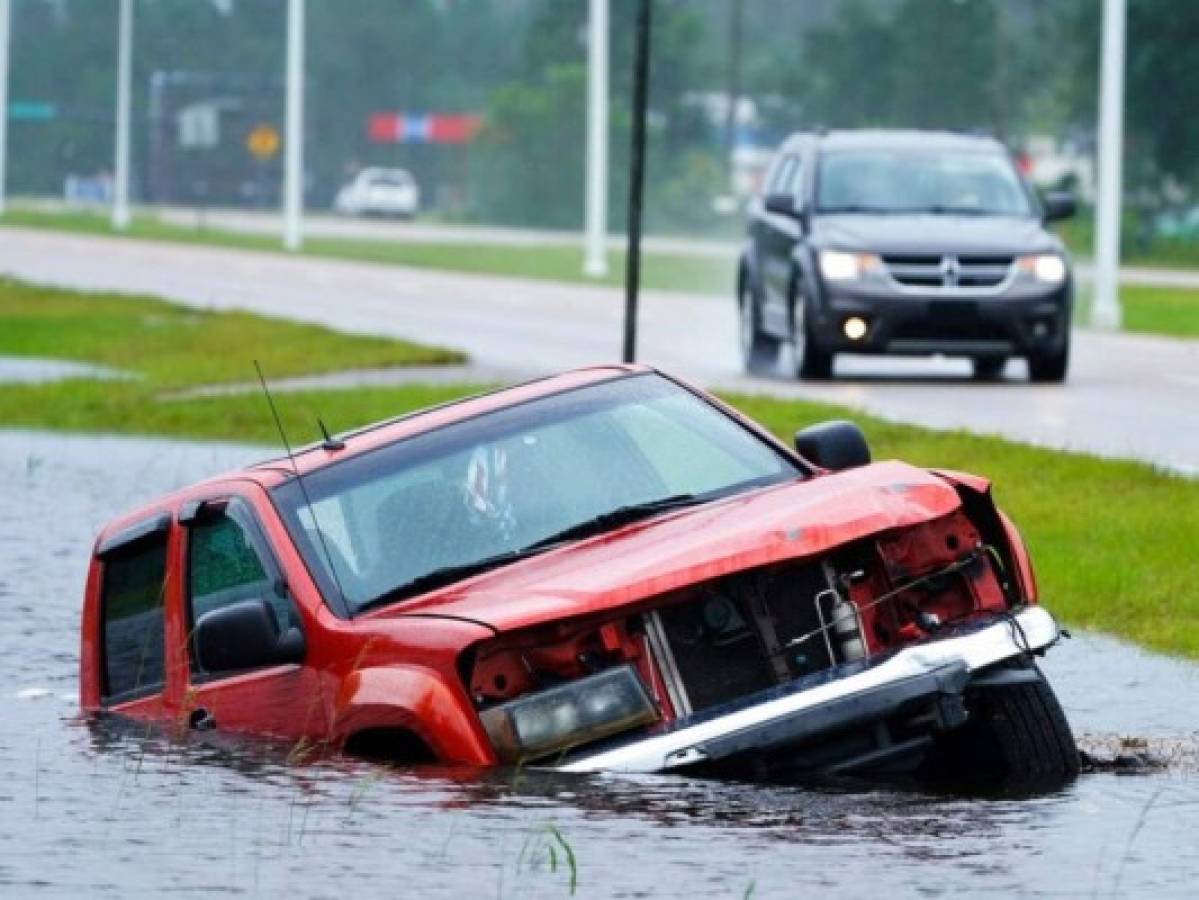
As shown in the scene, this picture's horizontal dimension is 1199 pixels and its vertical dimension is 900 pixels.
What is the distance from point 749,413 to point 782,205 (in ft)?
14.6

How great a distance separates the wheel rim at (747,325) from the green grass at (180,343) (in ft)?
8.09

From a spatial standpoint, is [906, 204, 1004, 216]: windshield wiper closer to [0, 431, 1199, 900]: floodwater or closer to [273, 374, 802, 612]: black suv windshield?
[0, 431, 1199, 900]: floodwater

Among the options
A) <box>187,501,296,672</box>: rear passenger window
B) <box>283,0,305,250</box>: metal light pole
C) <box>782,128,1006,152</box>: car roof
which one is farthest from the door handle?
<box>283,0,305,250</box>: metal light pole

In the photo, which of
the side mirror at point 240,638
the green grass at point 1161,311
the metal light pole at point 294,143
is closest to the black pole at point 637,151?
the side mirror at point 240,638

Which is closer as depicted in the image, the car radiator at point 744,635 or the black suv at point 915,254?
the car radiator at point 744,635

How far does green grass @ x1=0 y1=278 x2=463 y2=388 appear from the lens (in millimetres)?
33522

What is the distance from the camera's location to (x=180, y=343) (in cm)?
3822

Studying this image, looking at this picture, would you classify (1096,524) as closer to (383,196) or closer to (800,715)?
(800,715)

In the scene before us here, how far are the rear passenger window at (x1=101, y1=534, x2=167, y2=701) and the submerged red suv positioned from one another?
0.02 metres

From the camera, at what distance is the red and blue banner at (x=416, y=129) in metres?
156

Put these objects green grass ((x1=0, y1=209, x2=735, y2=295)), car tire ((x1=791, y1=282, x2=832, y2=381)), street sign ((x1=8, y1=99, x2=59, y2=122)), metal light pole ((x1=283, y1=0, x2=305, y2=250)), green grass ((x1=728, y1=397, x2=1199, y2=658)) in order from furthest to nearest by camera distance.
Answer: street sign ((x1=8, y1=99, x2=59, y2=122)) → metal light pole ((x1=283, y1=0, x2=305, y2=250)) → green grass ((x1=0, y1=209, x2=735, y2=295)) → car tire ((x1=791, y1=282, x2=832, y2=381)) → green grass ((x1=728, y1=397, x2=1199, y2=658))

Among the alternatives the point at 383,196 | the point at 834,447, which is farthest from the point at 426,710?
the point at 383,196

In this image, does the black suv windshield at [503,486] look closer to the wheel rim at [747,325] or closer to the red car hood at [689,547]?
the red car hood at [689,547]

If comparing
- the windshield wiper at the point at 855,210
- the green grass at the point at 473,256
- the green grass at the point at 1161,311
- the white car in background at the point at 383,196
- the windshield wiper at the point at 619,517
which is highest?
the windshield wiper at the point at 855,210
